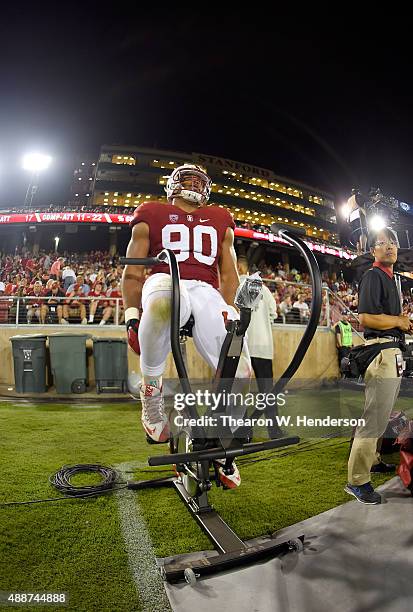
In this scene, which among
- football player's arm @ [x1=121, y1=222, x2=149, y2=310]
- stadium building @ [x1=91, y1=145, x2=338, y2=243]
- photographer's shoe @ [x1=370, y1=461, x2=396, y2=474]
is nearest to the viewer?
football player's arm @ [x1=121, y1=222, x2=149, y2=310]

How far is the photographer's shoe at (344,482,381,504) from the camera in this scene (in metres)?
2.51

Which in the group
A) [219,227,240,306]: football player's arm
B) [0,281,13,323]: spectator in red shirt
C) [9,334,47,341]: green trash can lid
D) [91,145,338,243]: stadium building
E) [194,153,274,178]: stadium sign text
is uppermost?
[194,153,274,178]: stadium sign text

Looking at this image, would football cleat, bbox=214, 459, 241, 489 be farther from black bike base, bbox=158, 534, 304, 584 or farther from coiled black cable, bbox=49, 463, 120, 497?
coiled black cable, bbox=49, 463, 120, 497

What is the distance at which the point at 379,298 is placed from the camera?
282 centimetres

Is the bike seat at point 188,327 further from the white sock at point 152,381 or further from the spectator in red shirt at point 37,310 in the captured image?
the spectator in red shirt at point 37,310

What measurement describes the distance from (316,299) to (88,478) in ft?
7.88

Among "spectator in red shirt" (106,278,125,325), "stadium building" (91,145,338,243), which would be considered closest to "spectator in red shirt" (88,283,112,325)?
"spectator in red shirt" (106,278,125,325)

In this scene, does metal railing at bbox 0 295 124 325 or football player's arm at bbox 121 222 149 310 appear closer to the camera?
football player's arm at bbox 121 222 149 310

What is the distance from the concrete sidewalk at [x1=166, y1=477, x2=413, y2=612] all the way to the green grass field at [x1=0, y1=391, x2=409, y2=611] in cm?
26

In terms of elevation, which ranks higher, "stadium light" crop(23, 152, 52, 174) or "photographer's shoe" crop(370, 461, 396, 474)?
"stadium light" crop(23, 152, 52, 174)

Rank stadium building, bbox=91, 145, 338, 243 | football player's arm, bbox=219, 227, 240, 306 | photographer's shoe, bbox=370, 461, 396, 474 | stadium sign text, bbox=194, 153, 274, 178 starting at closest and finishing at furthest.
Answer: football player's arm, bbox=219, 227, 240, 306
photographer's shoe, bbox=370, 461, 396, 474
stadium building, bbox=91, 145, 338, 243
stadium sign text, bbox=194, 153, 274, 178

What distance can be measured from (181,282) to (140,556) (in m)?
1.46

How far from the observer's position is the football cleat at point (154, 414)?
210 cm

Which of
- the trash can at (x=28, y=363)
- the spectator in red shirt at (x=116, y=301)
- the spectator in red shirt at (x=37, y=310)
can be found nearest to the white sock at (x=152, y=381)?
the trash can at (x=28, y=363)
